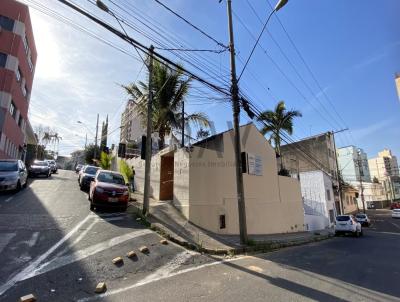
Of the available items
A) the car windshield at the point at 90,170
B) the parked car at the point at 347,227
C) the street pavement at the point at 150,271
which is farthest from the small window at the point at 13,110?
the parked car at the point at 347,227

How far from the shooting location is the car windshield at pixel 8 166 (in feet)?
48.1

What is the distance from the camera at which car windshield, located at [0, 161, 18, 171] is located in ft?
48.1

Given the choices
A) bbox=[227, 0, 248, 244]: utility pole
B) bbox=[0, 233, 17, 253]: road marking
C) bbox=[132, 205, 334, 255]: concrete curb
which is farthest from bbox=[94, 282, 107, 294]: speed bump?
bbox=[227, 0, 248, 244]: utility pole

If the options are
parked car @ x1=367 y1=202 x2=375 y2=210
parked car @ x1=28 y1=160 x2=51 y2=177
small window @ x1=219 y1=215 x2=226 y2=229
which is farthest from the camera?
parked car @ x1=367 y1=202 x2=375 y2=210

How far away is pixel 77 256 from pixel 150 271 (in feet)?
6.18

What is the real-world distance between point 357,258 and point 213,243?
5.10 m

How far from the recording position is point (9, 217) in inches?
379

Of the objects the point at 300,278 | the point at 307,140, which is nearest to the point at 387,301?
the point at 300,278

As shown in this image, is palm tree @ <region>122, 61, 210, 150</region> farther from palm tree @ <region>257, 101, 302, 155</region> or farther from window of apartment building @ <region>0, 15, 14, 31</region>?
window of apartment building @ <region>0, 15, 14, 31</region>

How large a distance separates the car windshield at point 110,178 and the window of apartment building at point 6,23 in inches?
756

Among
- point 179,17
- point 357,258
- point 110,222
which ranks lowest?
point 357,258

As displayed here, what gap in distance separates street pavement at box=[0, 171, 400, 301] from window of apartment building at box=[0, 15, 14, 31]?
2084 cm

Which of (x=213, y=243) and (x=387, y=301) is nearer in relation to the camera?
(x=387, y=301)

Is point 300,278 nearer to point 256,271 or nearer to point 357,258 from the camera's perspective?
point 256,271
